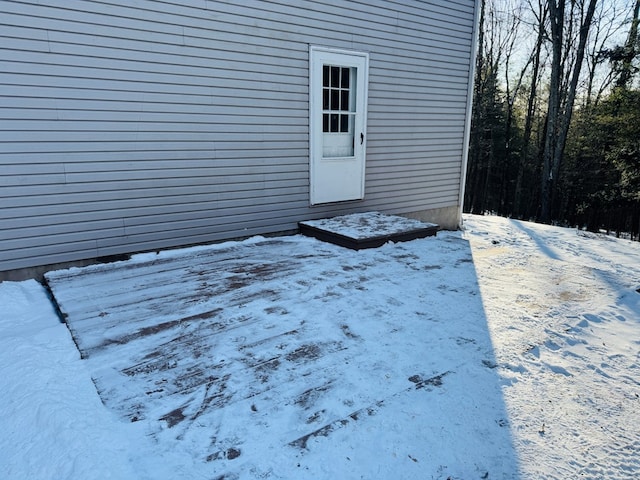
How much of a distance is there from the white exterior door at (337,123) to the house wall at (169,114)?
0.12m

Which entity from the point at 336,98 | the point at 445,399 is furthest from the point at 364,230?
the point at 445,399

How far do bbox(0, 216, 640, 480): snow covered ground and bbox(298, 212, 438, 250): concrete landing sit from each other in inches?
32.3

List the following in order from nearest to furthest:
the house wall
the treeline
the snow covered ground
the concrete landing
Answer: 1. the snow covered ground
2. the house wall
3. the concrete landing
4. the treeline

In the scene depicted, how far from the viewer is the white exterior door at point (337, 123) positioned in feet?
15.1

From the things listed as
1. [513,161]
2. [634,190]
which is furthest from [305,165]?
[513,161]

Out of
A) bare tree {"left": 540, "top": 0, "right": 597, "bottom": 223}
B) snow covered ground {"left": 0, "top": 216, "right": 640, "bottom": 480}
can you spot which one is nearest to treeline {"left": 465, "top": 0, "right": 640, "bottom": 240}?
bare tree {"left": 540, "top": 0, "right": 597, "bottom": 223}

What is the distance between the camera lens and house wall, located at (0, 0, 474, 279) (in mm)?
3088

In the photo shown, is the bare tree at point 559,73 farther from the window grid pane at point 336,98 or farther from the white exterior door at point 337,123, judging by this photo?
the window grid pane at point 336,98

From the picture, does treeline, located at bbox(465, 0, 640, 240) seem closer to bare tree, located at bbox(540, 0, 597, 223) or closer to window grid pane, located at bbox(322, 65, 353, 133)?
bare tree, located at bbox(540, 0, 597, 223)

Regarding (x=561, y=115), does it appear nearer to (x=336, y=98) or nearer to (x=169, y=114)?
(x=336, y=98)

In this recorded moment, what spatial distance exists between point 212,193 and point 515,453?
3.35 meters

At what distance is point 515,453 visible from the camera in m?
1.56

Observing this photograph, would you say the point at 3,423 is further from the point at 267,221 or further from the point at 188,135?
the point at 267,221

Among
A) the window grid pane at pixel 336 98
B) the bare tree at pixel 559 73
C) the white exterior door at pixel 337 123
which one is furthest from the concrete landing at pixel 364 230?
the bare tree at pixel 559 73
